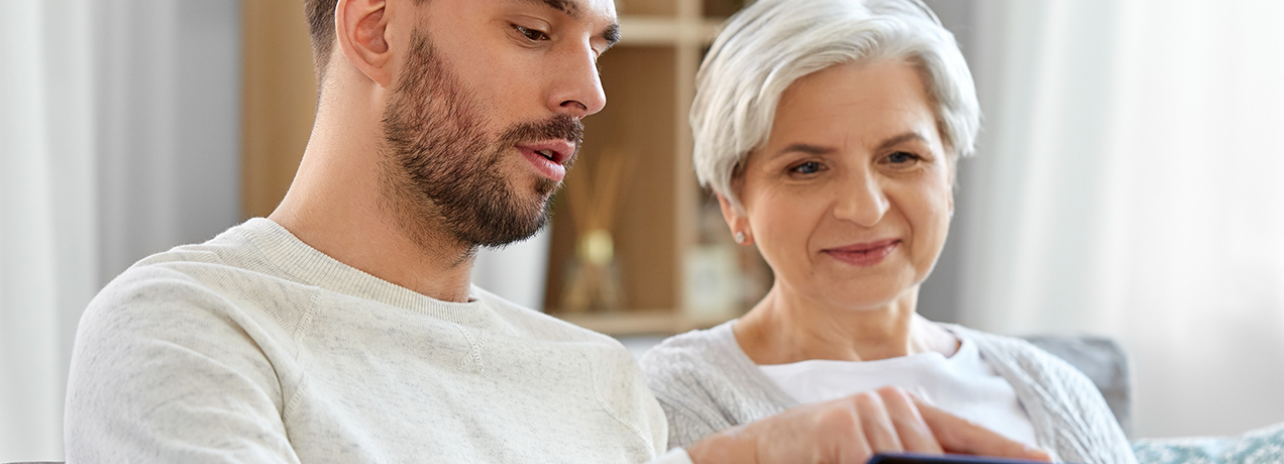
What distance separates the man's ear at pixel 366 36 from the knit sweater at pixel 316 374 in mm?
179

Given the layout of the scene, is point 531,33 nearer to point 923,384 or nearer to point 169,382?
point 169,382

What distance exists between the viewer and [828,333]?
145 centimetres

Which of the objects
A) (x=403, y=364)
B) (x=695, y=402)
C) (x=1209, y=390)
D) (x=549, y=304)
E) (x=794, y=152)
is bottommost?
(x=549, y=304)

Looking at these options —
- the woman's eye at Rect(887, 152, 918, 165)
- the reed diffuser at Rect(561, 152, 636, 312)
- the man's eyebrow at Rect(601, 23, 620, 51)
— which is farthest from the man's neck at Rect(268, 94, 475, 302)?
the reed diffuser at Rect(561, 152, 636, 312)

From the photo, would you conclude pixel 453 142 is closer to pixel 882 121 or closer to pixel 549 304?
pixel 882 121

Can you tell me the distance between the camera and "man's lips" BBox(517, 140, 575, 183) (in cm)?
110

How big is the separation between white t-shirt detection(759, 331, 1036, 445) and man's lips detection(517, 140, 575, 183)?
434 mm

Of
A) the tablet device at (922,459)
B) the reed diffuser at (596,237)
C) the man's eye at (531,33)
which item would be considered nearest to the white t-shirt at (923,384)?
the man's eye at (531,33)

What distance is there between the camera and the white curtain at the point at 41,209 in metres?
1.62

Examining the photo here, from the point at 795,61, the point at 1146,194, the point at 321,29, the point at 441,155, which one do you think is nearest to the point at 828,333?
the point at 795,61

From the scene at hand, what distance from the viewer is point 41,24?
1735 mm

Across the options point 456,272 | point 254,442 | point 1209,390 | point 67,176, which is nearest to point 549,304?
point 67,176

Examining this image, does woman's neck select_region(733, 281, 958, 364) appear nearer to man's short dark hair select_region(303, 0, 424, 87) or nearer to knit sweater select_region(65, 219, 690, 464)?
knit sweater select_region(65, 219, 690, 464)

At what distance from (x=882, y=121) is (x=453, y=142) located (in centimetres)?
56
